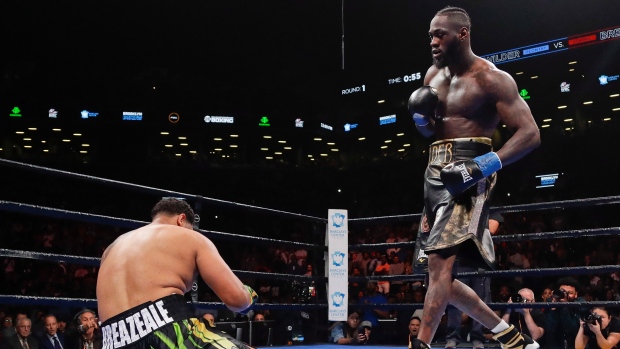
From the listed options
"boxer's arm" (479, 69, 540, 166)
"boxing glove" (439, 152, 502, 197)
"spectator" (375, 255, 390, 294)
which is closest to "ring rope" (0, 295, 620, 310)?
"boxing glove" (439, 152, 502, 197)

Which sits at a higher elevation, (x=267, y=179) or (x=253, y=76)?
(x=253, y=76)

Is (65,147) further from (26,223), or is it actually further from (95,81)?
(26,223)

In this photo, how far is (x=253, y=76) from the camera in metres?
19.8

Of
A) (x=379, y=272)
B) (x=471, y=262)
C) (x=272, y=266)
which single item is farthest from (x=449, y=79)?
(x=272, y=266)

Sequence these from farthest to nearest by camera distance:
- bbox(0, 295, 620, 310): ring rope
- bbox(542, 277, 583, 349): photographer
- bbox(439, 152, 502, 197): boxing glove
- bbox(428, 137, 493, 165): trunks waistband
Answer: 1. bbox(542, 277, 583, 349): photographer
2. bbox(0, 295, 620, 310): ring rope
3. bbox(428, 137, 493, 165): trunks waistband
4. bbox(439, 152, 502, 197): boxing glove

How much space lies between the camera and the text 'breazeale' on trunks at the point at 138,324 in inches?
78.4

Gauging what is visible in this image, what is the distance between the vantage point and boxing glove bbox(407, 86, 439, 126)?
9.16 ft

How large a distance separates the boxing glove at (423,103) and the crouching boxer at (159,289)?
3.64ft

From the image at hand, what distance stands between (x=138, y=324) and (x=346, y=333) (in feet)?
11.2

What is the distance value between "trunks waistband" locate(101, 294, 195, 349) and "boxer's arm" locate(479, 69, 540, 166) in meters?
1.41

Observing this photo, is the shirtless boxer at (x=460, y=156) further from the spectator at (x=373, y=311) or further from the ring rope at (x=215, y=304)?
the spectator at (x=373, y=311)

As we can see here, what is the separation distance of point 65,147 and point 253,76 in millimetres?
5779

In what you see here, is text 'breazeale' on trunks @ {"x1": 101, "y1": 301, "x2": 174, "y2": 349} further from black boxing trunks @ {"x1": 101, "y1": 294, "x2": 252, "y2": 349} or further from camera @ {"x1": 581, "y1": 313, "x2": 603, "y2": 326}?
camera @ {"x1": 581, "y1": 313, "x2": 603, "y2": 326}

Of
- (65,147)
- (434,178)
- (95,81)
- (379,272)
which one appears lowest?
(379,272)
